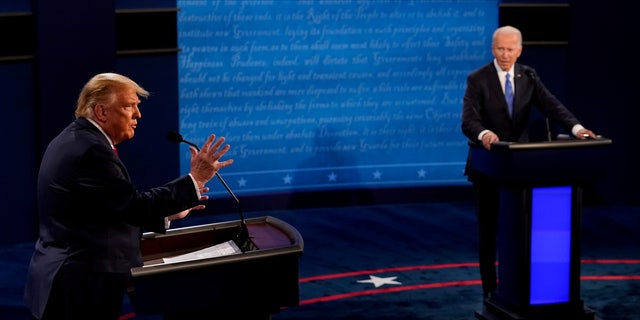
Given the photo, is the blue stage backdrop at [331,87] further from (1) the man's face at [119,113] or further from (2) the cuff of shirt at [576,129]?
(1) the man's face at [119,113]

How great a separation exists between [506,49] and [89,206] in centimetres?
289

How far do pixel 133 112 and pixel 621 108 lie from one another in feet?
18.9

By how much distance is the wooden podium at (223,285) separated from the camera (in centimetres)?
331

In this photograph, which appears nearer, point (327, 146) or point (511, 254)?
point (511, 254)

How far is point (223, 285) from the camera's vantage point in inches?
133

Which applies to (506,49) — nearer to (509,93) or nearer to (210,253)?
(509,93)

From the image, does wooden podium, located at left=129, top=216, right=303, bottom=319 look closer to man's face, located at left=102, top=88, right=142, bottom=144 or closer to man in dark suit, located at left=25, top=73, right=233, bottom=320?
man in dark suit, located at left=25, top=73, right=233, bottom=320

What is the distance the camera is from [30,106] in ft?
24.0

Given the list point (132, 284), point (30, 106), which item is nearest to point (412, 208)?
point (30, 106)

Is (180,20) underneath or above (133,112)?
above

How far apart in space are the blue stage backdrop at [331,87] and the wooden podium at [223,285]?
4471mm

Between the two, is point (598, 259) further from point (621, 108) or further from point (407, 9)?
point (407, 9)

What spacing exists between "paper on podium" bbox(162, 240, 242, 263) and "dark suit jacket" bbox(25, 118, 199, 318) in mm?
212

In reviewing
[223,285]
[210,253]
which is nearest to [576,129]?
[210,253]
